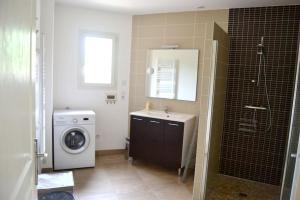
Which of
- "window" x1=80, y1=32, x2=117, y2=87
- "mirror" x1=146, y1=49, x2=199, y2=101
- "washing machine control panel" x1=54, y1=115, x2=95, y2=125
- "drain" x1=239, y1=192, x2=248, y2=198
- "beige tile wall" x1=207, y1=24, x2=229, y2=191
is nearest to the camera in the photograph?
"beige tile wall" x1=207, y1=24, x2=229, y2=191

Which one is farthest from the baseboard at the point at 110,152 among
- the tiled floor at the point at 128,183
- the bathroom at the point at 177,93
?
the tiled floor at the point at 128,183

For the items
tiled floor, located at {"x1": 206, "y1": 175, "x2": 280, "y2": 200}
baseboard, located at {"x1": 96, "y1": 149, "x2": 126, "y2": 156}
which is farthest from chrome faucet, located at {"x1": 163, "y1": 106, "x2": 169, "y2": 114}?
tiled floor, located at {"x1": 206, "y1": 175, "x2": 280, "y2": 200}

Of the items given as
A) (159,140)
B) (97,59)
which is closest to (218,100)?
(159,140)

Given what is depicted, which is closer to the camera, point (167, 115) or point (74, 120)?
point (74, 120)

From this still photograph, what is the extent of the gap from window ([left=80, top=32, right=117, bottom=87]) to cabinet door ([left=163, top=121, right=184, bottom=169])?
135 cm

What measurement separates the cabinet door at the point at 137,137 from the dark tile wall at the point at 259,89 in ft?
4.01

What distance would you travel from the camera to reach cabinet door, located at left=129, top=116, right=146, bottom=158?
12.6 ft

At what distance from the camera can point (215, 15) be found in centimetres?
368

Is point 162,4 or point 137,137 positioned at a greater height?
point 162,4

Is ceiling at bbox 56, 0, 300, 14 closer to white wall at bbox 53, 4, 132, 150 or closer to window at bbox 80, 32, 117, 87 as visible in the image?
white wall at bbox 53, 4, 132, 150

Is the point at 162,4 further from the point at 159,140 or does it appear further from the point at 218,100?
the point at 159,140

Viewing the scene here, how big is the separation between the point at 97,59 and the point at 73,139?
1390mm

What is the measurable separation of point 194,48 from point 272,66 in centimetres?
116

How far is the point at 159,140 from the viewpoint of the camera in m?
3.73
